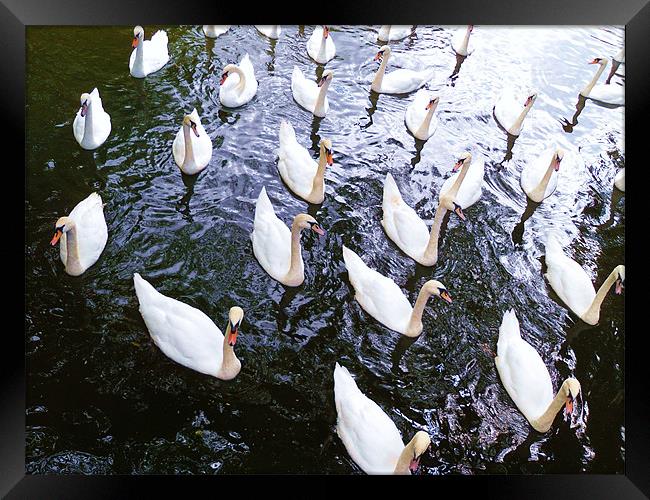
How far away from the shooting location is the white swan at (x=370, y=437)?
3193 mm

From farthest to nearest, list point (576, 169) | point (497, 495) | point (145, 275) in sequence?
point (576, 169) < point (145, 275) < point (497, 495)

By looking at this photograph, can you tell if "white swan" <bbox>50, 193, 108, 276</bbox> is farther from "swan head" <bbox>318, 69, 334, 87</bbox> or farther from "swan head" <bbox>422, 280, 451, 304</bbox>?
"swan head" <bbox>422, 280, 451, 304</bbox>

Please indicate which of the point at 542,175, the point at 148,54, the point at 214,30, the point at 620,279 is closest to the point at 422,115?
the point at 542,175

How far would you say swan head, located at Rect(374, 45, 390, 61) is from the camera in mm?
3787

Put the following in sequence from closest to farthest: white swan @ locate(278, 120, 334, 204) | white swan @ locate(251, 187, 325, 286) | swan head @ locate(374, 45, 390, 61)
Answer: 1. white swan @ locate(251, 187, 325, 286)
2. swan head @ locate(374, 45, 390, 61)
3. white swan @ locate(278, 120, 334, 204)

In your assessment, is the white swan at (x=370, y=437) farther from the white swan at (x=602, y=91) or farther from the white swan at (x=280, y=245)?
the white swan at (x=602, y=91)

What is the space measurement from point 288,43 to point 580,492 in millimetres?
2628

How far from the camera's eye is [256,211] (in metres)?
3.70

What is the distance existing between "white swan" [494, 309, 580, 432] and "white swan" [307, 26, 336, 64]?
171 centimetres

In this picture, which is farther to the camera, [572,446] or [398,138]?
[398,138]

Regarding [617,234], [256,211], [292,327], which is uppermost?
[617,234]

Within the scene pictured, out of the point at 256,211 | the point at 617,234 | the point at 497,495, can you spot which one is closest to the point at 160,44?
the point at 256,211

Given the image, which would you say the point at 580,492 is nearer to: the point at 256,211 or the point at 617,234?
the point at 617,234

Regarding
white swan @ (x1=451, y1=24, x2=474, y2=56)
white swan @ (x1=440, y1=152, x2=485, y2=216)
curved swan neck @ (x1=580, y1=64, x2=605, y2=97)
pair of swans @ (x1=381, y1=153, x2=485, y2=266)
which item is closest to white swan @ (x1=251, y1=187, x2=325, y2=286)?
pair of swans @ (x1=381, y1=153, x2=485, y2=266)
